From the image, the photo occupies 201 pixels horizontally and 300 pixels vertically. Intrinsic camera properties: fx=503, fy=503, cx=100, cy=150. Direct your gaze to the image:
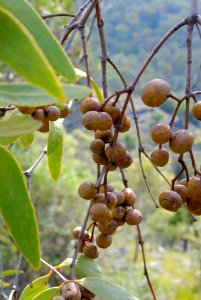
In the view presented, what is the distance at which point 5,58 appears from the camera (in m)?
0.29

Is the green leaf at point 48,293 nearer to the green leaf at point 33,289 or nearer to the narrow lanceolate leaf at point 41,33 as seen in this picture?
the green leaf at point 33,289

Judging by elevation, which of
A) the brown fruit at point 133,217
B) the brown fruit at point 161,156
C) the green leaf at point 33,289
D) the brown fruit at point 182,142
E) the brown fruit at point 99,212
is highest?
the brown fruit at point 182,142

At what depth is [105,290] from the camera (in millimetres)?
525

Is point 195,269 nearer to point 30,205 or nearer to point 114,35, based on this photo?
point 30,205

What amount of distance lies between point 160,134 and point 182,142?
3 cm

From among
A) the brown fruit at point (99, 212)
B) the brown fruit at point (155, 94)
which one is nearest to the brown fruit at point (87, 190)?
the brown fruit at point (99, 212)

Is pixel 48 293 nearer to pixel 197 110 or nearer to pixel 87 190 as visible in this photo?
pixel 87 190

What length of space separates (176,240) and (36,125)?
48.5 feet

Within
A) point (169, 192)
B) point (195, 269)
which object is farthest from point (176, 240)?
point (169, 192)

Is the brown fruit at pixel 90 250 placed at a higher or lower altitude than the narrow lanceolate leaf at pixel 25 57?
lower

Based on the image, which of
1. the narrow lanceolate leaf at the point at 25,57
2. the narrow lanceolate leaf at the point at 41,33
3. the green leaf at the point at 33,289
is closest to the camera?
the narrow lanceolate leaf at the point at 25,57

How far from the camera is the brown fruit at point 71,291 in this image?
518 millimetres

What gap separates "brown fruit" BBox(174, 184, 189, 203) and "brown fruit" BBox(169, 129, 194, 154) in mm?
73

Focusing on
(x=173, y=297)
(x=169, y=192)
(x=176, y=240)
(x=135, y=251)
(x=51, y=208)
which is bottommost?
(x=176, y=240)
